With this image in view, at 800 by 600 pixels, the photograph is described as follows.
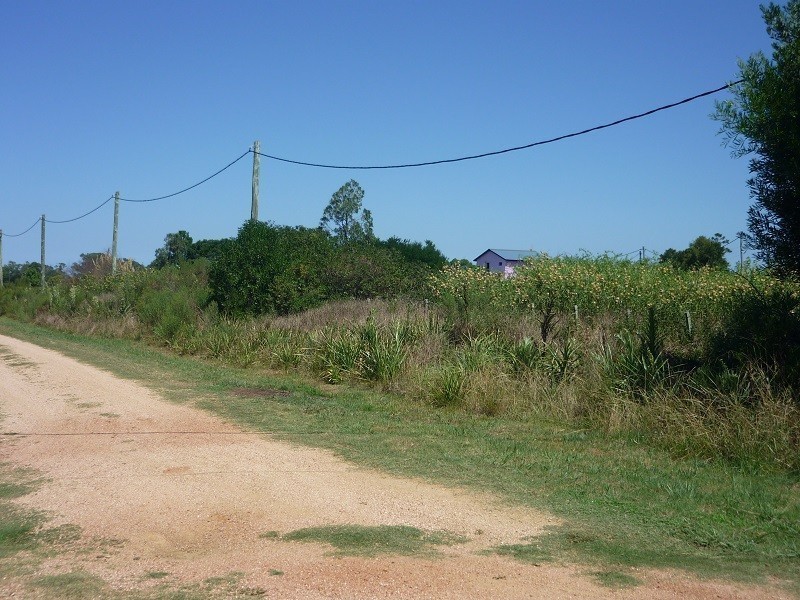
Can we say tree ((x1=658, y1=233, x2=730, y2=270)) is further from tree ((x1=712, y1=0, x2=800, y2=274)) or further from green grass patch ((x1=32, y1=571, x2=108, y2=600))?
green grass patch ((x1=32, y1=571, x2=108, y2=600))

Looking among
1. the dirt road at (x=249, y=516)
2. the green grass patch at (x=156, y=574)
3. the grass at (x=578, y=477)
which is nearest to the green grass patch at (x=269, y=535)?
the dirt road at (x=249, y=516)

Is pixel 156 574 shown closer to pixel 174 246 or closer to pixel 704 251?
pixel 704 251

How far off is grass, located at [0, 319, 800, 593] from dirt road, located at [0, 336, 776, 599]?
38 cm

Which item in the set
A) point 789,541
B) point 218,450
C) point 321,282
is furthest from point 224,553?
point 321,282

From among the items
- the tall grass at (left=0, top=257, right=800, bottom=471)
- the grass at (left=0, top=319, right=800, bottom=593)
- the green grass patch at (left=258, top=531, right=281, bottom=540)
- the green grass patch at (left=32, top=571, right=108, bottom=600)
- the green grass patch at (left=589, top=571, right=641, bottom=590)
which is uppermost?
the tall grass at (left=0, top=257, right=800, bottom=471)

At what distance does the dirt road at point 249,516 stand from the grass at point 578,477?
0.38 m

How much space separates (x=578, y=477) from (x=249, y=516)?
355cm

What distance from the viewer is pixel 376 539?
21.7 ft

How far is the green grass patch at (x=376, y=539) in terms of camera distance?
6.37 m

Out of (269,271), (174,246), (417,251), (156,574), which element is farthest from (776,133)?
(174,246)

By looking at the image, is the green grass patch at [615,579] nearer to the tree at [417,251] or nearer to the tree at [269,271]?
the tree at [269,271]

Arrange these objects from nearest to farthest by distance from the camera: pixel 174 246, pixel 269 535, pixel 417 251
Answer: pixel 269 535, pixel 417 251, pixel 174 246

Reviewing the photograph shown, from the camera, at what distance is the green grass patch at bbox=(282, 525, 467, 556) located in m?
6.37

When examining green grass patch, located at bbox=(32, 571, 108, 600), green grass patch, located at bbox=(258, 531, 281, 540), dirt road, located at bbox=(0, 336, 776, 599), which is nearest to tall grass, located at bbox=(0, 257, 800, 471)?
dirt road, located at bbox=(0, 336, 776, 599)
